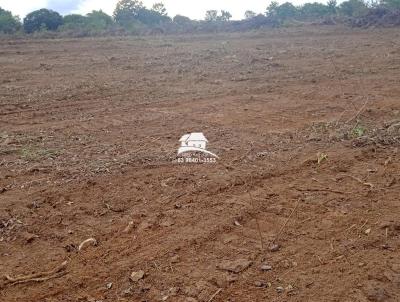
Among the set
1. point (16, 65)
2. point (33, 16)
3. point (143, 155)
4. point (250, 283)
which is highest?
point (33, 16)

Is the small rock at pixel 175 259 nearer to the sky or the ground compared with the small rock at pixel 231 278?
nearer to the sky

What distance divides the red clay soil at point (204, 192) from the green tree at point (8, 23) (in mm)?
13426

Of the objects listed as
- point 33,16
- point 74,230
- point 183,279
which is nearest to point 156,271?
point 183,279

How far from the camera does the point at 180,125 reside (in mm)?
6152

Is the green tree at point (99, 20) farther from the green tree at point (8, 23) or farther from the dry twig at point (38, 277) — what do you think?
the dry twig at point (38, 277)

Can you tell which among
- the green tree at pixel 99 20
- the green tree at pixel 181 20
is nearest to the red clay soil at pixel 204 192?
the green tree at pixel 99 20

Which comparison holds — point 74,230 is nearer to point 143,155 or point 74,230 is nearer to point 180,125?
point 143,155

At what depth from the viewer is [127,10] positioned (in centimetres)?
2723

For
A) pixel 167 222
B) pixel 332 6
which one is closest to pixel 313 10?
pixel 332 6

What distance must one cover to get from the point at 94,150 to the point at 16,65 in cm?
734

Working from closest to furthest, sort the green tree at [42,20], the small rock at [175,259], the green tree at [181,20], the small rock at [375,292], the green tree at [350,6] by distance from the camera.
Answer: the small rock at [375,292] < the small rock at [175,259] < the green tree at [42,20] < the green tree at [181,20] < the green tree at [350,6]

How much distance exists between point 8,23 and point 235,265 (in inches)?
858

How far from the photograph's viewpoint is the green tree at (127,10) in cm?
2683

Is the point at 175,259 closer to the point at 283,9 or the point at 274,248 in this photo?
the point at 274,248
